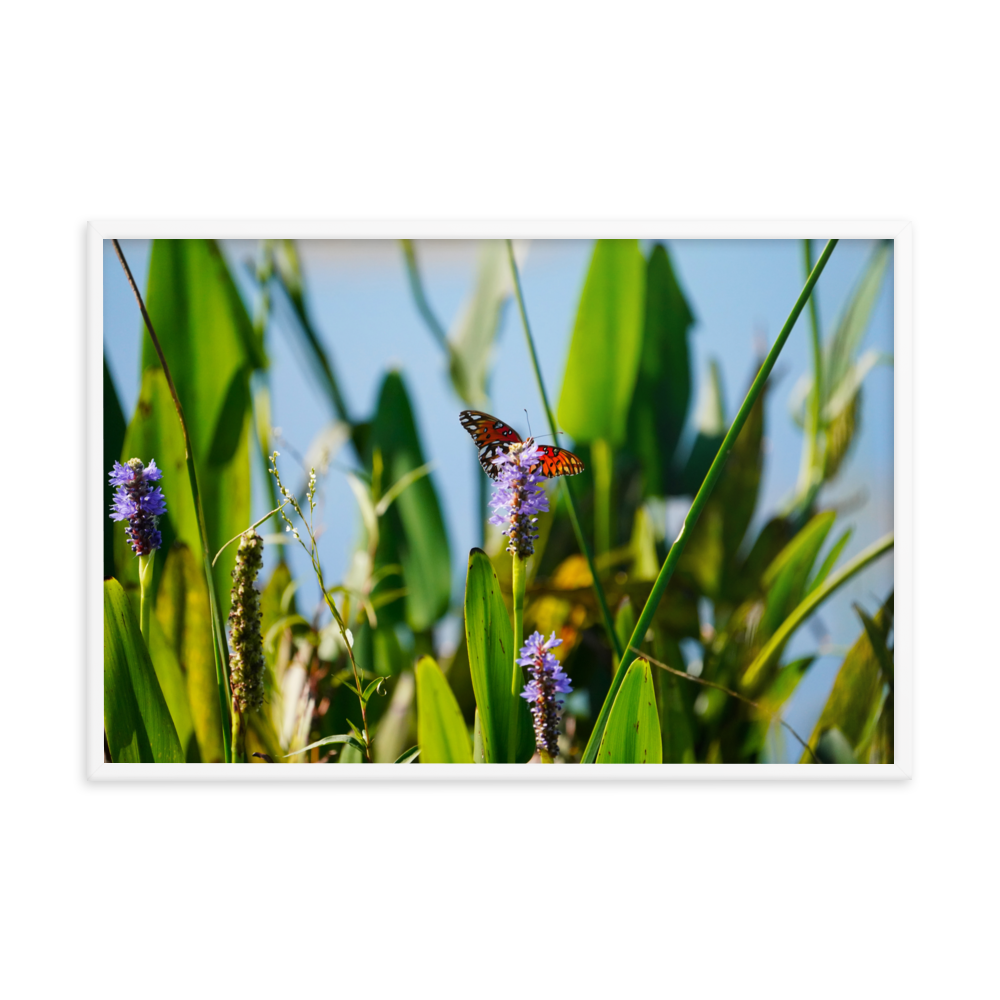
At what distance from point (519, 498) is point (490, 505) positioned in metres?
0.05

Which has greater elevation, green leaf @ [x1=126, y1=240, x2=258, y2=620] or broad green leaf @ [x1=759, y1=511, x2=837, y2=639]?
green leaf @ [x1=126, y1=240, x2=258, y2=620]

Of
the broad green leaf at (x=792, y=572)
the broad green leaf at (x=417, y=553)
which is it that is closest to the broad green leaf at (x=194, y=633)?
the broad green leaf at (x=417, y=553)

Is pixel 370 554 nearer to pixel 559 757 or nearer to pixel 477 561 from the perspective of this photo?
pixel 477 561

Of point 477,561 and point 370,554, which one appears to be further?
point 370,554

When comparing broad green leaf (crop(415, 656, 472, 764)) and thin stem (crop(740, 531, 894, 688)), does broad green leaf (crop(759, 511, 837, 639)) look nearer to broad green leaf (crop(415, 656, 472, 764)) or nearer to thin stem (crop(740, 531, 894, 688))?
thin stem (crop(740, 531, 894, 688))

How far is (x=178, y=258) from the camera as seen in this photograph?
3.72 feet

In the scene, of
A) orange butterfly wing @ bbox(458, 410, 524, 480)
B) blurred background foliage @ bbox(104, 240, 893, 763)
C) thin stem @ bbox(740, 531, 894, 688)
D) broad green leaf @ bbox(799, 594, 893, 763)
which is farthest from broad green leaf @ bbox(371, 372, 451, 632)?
broad green leaf @ bbox(799, 594, 893, 763)

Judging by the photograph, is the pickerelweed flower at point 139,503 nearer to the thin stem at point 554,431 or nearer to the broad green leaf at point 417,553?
the broad green leaf at point 417,553

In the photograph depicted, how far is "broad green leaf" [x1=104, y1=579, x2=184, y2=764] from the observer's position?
1061 millimetres

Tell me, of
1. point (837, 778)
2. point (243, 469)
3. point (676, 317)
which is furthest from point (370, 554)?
point (837, 778)

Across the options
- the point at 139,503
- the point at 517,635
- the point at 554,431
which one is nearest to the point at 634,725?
the point at 517,635

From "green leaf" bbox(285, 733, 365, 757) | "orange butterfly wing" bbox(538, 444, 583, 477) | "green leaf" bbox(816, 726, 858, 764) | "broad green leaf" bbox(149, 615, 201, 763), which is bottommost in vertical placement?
"green leaf" bbox(816, 726, 858, 764)

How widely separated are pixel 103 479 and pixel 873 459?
45.0 inches

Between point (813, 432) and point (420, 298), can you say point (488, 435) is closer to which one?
point (420, 298)
